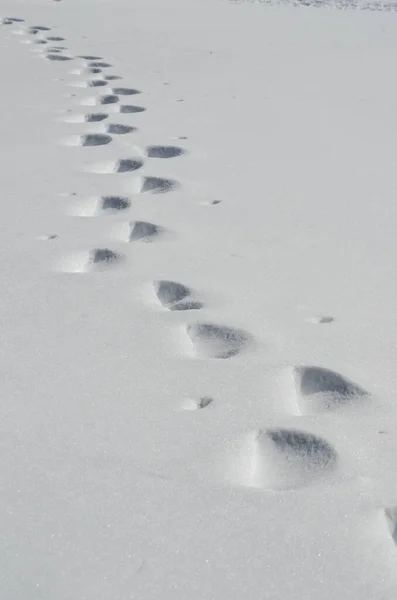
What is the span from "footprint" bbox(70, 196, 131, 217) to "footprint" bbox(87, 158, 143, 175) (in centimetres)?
24

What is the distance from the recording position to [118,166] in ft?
7.61

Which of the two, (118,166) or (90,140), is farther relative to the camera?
(90,140)

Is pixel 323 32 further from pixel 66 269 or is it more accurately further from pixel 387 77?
pixel 66 269

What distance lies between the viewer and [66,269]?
1.69 m

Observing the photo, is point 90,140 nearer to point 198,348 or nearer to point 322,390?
point 198,348

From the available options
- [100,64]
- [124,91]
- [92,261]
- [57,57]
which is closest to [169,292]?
[92,261]

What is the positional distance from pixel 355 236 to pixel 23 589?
3.69 ft

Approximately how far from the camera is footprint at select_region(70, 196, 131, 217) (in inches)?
78.7

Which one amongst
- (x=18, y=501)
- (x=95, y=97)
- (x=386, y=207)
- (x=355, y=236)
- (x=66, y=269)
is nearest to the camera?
(x=18, y=501)

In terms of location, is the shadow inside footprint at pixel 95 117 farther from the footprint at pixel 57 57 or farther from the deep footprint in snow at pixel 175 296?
the deep footprint in snow at pixel 175 296

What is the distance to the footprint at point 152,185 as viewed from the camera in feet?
7.04

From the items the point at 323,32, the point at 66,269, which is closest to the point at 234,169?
the point at 66,269

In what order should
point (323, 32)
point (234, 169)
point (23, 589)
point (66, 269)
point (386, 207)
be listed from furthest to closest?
point (323, 32) → point (234, 169) → point (386, 207) → point (66, 269) → point (23, 589)

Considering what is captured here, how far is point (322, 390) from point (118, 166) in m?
1.16
